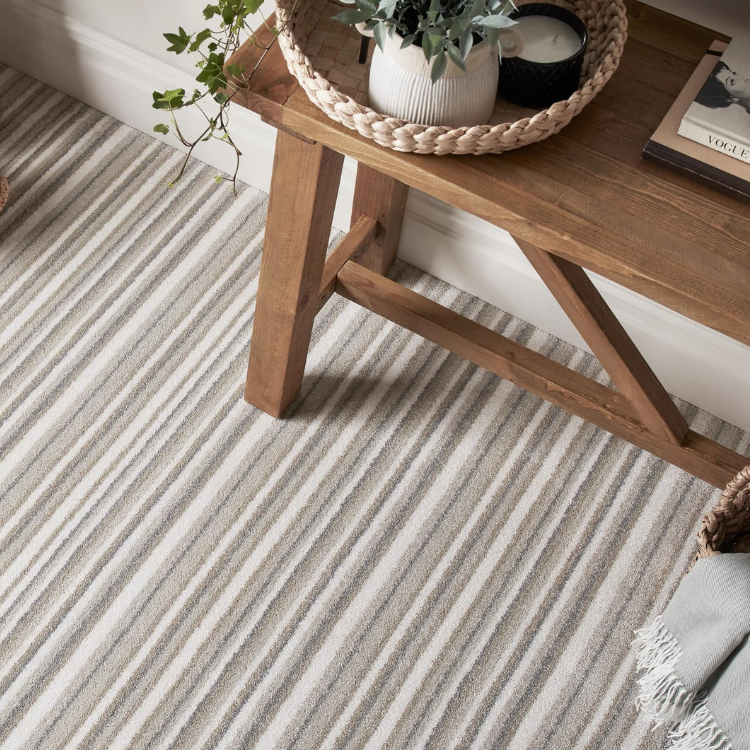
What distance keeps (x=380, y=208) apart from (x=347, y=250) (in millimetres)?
109

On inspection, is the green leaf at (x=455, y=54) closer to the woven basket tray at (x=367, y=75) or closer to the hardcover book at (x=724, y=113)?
the woven basket tray at (x=367, y=75)

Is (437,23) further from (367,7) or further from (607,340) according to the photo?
(607,340)

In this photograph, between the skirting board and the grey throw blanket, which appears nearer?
the grey throw blanket

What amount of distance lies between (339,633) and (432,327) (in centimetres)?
49

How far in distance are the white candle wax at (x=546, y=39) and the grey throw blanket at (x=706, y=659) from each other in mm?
572

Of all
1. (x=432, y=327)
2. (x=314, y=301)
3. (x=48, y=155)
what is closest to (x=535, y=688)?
(x=432, y=327)

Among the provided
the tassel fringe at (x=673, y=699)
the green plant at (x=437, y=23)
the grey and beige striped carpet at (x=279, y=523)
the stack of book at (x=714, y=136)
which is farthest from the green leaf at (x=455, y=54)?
the grey and beige striped carpet at (x=279, y=523)

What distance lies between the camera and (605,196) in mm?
916

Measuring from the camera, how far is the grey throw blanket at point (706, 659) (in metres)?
0.93

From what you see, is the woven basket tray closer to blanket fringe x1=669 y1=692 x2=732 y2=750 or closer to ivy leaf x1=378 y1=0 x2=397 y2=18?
ivy leaf x1=378 y1=0 x2=397 y2=18

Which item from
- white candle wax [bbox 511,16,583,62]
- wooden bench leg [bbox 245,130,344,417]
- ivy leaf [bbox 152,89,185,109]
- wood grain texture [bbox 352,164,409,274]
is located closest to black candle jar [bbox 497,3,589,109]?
white candle wax [bbox 511,16,583,62]

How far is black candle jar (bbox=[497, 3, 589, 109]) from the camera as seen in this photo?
2.98 ft

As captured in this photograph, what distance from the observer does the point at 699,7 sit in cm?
111

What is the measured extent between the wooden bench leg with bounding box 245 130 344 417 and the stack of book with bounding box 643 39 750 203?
390mm
